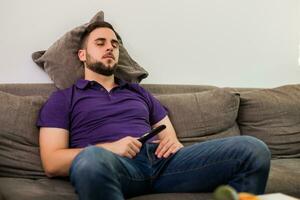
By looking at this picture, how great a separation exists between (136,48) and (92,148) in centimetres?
110

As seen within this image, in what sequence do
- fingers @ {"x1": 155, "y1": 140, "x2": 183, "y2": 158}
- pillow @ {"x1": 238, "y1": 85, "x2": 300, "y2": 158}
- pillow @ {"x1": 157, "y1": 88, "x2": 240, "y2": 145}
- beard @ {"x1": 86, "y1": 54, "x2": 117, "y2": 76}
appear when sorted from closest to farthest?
fingers @ {"x1": 155, "y1": 140, "x2": 183, "y2": 158}
beard @ {"x1": 86, "y1": 54, "x2": 117, "y2": 76}
pillow @ {"x1": 157, "y1": 88, "x2": 240, "y2": 145}
pillow @ {"x1": 238, "y1": 85, "x2": 300, "y2": 158}

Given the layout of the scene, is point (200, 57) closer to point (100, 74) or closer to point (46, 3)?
point (100, 74)

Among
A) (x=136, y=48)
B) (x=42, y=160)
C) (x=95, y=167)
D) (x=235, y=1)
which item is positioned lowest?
(x=42, y=160)

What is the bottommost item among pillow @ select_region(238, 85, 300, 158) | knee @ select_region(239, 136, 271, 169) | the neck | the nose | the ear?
pillow @ select_region(238, 85, 300, 158)

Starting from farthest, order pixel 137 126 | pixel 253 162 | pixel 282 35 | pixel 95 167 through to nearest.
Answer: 1. pixel 282 35
2. pixel 137 126
3. pixel 253 162
4. pixel 95 167

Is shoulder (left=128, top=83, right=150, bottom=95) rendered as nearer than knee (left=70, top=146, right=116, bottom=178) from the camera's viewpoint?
No

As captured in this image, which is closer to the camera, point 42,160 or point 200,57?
point 42,160

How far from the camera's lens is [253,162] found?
157 cm

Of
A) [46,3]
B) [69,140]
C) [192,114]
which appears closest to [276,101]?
[192,114]

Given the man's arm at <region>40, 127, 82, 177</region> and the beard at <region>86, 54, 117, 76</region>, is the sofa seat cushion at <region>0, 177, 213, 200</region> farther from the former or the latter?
the beard at <region>86, 54, 117, 76</region>

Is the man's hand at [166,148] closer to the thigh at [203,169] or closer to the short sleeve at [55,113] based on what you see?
the thigh at [203,169]

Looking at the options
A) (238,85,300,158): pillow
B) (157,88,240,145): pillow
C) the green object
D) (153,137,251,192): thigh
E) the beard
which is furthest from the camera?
(238,85,300,158): pillow

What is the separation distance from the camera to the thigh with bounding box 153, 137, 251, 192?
162 centimetres

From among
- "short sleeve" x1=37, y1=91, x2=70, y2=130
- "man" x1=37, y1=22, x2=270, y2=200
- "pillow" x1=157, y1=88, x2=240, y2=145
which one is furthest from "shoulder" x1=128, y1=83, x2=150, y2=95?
"short sleeve" x1=37, y1=91, x2=70, y2=130
